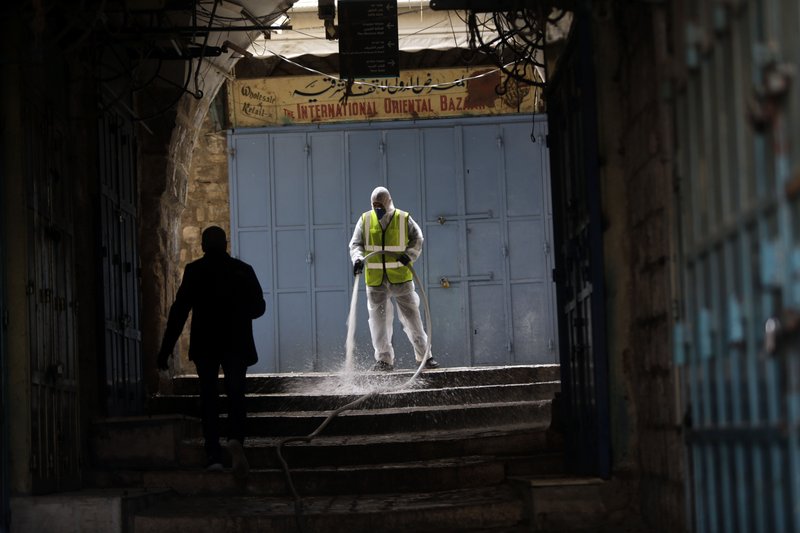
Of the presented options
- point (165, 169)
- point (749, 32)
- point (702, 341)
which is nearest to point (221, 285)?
point (165, 169)

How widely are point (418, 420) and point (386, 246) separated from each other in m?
3.41

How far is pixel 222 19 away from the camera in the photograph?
11742 millimetres

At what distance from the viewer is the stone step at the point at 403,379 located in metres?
11.7

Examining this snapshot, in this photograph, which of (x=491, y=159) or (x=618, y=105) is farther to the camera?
(x=491, y=159)

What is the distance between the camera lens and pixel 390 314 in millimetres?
13461

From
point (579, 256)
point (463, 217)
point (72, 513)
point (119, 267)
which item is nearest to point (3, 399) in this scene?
point (72, 513)

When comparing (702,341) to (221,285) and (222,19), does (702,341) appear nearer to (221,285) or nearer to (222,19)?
(221,285)

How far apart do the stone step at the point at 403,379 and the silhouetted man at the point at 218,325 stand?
2217 millimetres

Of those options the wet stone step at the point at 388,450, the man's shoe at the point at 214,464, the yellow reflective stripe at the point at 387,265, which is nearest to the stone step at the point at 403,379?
the yellow reflective stripe at the point at 387,265

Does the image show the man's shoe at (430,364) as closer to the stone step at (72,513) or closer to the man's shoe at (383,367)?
the man's shoe at (383,367)

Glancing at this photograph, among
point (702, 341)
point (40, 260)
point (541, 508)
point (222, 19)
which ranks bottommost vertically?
point (541, 508)

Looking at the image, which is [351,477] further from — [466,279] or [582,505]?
[466,279]

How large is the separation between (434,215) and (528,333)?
189 centimetres

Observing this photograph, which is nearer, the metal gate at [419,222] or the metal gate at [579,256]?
the metal gate at [579,256]
